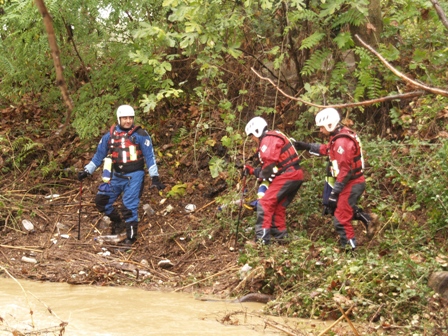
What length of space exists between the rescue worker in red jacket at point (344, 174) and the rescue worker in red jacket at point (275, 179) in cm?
56

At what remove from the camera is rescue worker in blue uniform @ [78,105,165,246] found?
33.4 ft

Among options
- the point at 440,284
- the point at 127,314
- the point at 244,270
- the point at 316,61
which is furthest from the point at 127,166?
the point at 440,284

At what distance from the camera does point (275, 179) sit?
8.97m

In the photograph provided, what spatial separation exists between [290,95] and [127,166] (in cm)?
274

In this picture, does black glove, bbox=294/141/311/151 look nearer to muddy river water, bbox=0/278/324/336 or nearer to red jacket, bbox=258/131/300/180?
red jacket, bbox=258/131/300/180

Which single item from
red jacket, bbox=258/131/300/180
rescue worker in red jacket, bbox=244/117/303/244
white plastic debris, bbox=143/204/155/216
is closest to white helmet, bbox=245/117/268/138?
rescue worker in red jacket, bbox=244/117/303/244

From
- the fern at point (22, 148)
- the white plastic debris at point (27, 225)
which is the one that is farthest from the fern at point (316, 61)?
the fern at point (22, 148)

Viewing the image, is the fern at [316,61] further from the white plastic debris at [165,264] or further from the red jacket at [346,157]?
the white plastic debris at [165,264]

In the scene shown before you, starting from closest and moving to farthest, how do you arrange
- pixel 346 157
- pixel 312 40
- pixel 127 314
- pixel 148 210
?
pixel 127 314 → pixel 346 157 → pixel 312 40 → pixel 148 210

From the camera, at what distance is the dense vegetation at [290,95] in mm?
7496

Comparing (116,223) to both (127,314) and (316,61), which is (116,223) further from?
(127,314)

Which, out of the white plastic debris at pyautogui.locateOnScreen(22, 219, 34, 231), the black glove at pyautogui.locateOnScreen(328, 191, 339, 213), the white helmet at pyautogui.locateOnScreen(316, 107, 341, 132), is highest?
the white helmet at pyautogui.locateOnScreen(316, 107, 341, 132)

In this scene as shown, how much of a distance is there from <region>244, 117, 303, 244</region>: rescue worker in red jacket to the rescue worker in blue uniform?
2.03 metres

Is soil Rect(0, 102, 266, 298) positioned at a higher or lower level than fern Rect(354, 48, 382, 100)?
lower
